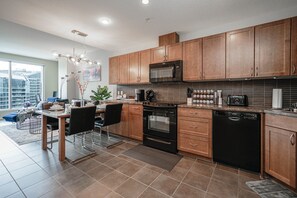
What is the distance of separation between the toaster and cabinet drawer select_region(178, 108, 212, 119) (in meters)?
0.57

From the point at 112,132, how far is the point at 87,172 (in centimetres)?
168

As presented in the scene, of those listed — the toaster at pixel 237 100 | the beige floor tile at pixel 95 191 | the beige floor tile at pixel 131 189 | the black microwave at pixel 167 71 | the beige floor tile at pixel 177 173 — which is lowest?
the beige floor tile at pixel 131 189

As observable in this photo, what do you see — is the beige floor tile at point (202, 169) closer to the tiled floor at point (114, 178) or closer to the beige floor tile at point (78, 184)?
the tiled floor at point (114, 178)

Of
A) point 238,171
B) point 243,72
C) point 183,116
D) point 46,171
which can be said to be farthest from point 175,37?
point 46,171

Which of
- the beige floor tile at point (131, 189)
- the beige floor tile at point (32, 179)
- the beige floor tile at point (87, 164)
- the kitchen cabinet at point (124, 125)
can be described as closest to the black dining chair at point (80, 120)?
the beige floor tile at point (87, 164)

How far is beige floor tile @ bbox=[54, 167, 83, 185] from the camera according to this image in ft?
5.99

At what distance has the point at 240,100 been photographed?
2.46 meters

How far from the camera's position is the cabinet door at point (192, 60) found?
2.67 metres

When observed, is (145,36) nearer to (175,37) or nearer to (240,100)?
(175,37)

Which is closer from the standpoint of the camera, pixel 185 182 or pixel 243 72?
pixel 185 182

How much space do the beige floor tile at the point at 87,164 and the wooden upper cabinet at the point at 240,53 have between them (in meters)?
2.73

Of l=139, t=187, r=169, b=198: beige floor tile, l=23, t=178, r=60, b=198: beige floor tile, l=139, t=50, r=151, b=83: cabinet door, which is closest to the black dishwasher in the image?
l=139, t=187, r=169, b=198: beige floor tile

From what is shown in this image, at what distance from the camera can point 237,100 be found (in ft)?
8.16

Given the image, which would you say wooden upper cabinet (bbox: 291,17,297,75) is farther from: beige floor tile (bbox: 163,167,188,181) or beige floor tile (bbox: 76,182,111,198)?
beige floor tile (bbox: 76,182,111,198)
